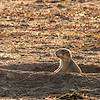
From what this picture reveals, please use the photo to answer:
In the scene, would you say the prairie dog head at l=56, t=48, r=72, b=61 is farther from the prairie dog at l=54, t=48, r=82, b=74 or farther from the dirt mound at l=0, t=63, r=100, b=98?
the dirt mound at l=0, t=63, r=100, b=98

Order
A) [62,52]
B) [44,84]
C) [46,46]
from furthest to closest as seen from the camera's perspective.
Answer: [46,46]
[62,52]
[44,84]

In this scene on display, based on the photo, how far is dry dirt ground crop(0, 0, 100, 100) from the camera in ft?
30.9

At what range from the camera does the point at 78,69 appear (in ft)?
35.8

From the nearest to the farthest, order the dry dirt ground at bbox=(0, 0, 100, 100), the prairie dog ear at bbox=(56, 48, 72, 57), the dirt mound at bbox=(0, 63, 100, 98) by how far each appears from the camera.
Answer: the dirt mound at bbox=(0, 63, 100, 98), the dry dirt ground at bbox=(0, 0, 100, 100), the prairie dog ear at bbox=(56, 48, 72, 57)

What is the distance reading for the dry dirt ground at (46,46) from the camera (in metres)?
9.43

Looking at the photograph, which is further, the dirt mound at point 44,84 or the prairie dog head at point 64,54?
the prairie dog head at point 64,54

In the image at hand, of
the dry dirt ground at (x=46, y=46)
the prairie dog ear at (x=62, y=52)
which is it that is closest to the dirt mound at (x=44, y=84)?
the dry dirt ground at (x=46, y=46)

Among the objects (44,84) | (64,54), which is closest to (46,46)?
(64,54)

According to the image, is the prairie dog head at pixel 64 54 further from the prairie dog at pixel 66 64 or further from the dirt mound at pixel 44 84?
the dirt mound at pixel 44 84

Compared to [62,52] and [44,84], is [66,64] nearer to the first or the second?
[62,52]

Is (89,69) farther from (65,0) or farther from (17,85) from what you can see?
(65,0)

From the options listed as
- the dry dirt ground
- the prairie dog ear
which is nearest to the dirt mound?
the dry dirt ground

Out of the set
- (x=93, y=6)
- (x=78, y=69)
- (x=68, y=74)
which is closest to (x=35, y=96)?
(x=68, y=74)

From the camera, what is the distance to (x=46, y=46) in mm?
14234
